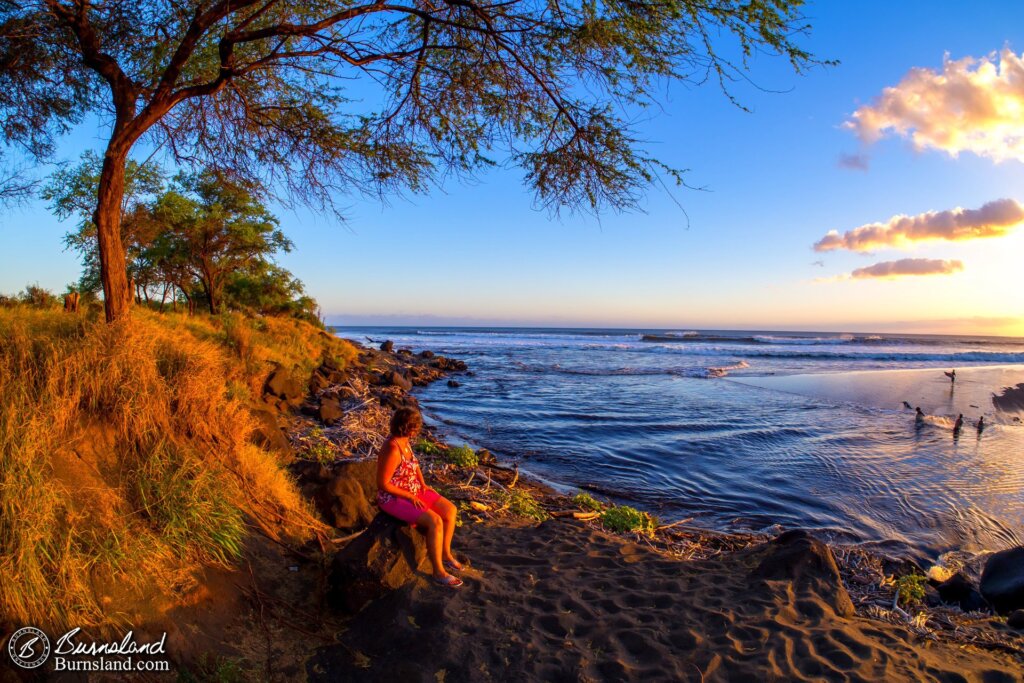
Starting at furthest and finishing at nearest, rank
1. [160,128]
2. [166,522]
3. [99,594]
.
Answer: [160,128], [166,522], [99,594]

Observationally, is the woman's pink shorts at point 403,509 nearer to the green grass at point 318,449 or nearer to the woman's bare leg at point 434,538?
the woman's bare leg at point 434,538

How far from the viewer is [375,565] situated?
420 centimetres

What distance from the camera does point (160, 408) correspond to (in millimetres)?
4910

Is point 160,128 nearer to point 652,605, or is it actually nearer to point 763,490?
point 652,605

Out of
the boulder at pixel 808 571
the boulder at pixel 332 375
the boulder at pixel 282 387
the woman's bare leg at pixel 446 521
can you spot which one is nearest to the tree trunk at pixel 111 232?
the woman's bare leg at pixel 446 521

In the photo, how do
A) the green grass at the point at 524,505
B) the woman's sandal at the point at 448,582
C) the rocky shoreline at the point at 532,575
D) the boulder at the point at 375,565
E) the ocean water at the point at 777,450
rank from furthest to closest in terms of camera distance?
the ocean water at the point at 777,450 < the green grass at the point at 524,505 < the woman's sandal at the point at 448,582 < the boulder at the point at 375,565 < the rocky shoreline at the point at 532,575

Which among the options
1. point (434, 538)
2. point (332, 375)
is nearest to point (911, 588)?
point (434, 538)

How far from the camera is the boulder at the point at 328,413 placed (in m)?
10.4

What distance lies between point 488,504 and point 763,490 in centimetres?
544

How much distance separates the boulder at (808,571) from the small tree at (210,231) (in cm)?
1648

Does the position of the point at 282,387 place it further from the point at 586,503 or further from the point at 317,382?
the point at 586,503

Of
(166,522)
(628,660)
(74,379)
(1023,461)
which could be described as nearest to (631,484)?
(628,660)

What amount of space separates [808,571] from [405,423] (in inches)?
159

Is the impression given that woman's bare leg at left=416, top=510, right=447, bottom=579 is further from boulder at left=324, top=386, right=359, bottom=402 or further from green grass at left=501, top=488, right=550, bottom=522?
boulder at left=324, top=386, right=359, bottom=402
